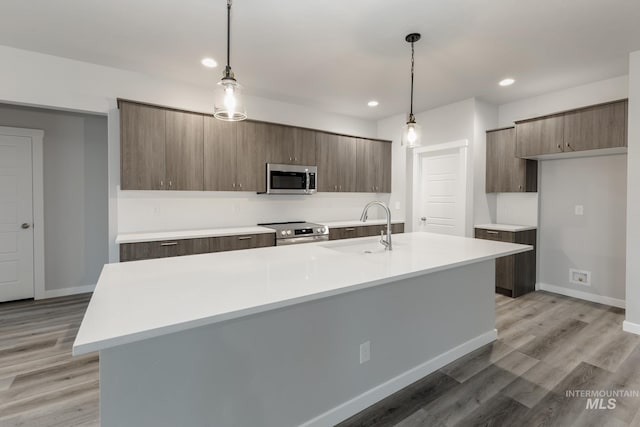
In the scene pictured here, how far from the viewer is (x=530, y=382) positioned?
2.22 metres

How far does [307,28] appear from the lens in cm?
255

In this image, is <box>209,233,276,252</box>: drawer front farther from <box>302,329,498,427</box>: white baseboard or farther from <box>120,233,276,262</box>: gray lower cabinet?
<box>302,329,498,427</box>: white baseboard

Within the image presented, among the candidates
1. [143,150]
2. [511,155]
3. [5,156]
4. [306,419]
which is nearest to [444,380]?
[306,419]

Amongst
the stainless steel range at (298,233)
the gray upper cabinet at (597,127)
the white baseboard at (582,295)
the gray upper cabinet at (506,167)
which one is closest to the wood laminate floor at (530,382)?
the white baseboard at (582,295)

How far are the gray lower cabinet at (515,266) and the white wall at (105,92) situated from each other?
3.75 metres

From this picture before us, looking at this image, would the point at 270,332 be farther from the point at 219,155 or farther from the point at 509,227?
the point at 509,227

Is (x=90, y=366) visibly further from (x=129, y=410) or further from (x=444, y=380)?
(x=444, y=380)

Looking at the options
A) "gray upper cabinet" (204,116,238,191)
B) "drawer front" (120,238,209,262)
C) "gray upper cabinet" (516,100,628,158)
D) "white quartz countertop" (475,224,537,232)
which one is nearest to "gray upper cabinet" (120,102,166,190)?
"gray upper cabinet" (204,116,238,191)

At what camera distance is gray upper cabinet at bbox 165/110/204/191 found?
3500 millimetres

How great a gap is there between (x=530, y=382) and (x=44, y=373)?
363 cm

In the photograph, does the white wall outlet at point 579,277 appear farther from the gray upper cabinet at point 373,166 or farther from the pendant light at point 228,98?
the pendant light at point 228,98

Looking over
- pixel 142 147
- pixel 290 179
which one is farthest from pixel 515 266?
pixel 142 147

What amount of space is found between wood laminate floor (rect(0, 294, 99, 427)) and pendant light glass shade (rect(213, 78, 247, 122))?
204 cm

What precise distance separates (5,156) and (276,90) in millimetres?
3411
